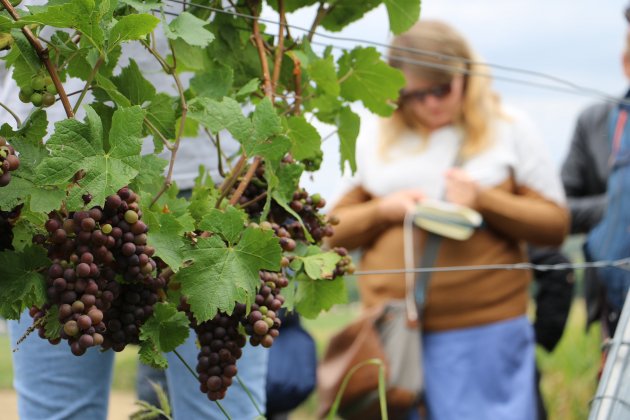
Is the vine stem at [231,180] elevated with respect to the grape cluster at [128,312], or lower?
elevated

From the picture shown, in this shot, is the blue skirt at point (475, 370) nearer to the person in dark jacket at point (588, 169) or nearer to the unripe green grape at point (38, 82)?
the person in dark jacket at point (588, 169)

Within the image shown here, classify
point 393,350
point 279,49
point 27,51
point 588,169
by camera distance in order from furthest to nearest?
point 588,169, point 393,350, point 279,49, point 27,51

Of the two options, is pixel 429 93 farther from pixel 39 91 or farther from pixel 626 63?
pixel 39 91

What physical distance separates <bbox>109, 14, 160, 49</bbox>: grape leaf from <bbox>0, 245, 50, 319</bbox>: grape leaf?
0.25 metres

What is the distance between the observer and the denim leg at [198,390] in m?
1.94

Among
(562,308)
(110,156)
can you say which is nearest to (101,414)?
(110,156)

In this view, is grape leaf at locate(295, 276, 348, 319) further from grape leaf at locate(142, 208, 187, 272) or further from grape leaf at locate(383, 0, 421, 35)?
grape leaf at locate(383, 0, 421, 35)

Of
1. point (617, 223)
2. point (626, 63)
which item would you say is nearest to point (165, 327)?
point (617, 223)

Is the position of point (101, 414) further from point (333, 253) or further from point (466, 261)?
point (466, 261)

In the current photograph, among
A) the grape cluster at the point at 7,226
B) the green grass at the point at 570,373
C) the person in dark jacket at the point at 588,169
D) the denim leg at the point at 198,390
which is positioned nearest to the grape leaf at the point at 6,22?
the grape cluster at the point at 7,226

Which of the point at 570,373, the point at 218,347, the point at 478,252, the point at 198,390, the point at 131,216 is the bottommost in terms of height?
the point at 570,373

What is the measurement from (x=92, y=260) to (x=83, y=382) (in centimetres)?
73

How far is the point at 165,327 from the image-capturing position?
1.37 m

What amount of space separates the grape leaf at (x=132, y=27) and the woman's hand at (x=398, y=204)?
6.92ft
